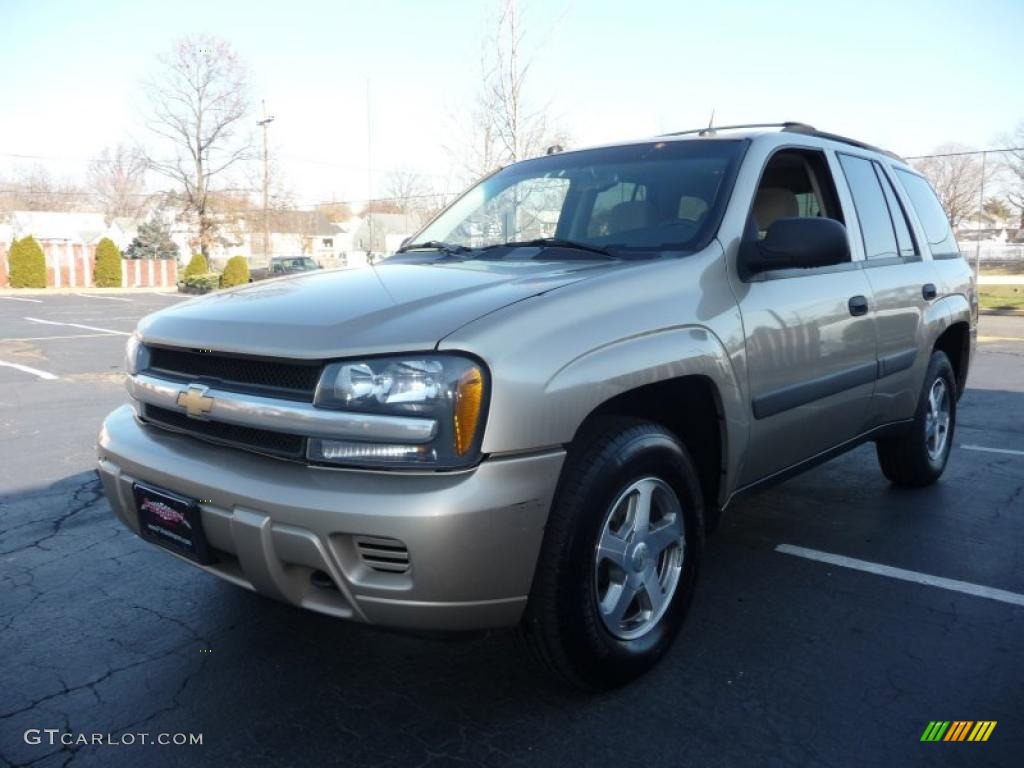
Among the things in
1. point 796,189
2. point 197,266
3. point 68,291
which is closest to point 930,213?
point 796,189

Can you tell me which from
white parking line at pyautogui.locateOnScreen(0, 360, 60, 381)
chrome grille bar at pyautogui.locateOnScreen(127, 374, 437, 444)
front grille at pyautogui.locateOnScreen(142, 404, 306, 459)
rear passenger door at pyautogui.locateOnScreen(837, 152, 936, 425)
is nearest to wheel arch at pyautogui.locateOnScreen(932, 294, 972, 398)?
rear passenger door at pyautogui.locateOnScreen(837, 152, 936, 425)

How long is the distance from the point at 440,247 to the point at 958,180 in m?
49.2

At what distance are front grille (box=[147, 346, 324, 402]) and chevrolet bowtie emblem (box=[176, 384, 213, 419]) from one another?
1.6 inches

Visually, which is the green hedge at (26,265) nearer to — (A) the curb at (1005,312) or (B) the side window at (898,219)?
(A) the curb at (1005,312)

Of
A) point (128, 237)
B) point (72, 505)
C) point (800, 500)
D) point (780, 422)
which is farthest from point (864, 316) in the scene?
point (128, 237)

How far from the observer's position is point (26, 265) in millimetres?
33375

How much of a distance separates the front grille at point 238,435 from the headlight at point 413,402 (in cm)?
12

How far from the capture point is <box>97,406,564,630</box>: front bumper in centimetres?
210

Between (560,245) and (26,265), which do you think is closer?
(560,245)

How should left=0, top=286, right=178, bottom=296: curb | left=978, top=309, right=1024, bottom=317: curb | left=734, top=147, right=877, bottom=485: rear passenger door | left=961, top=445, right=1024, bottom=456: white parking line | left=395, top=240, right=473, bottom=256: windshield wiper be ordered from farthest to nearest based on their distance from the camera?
left=0, top=286, right=178, bottom=296: curb, left=978, top=309, right=1024, bottom=317: curb, left=961, top=445, right=1024, bottom=456: white parking line, left=395, top=240, right=473, bottom=256: windshield wiper, left=734, top=147, right=877, bottom=485: rear passenger door

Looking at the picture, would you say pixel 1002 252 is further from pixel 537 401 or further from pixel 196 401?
pixel 196 401

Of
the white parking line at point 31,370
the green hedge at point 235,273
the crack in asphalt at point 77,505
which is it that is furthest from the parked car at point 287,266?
the crack in asphalt at point 77,505

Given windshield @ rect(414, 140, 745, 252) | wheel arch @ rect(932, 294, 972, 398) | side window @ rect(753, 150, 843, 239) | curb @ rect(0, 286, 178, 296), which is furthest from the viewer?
curb @ rect(0, 286, 178, 296)

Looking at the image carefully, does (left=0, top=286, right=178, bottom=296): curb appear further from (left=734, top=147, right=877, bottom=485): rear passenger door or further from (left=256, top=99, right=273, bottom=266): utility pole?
(left=734, top=147, right=877, bottom=485): rear passenger door
